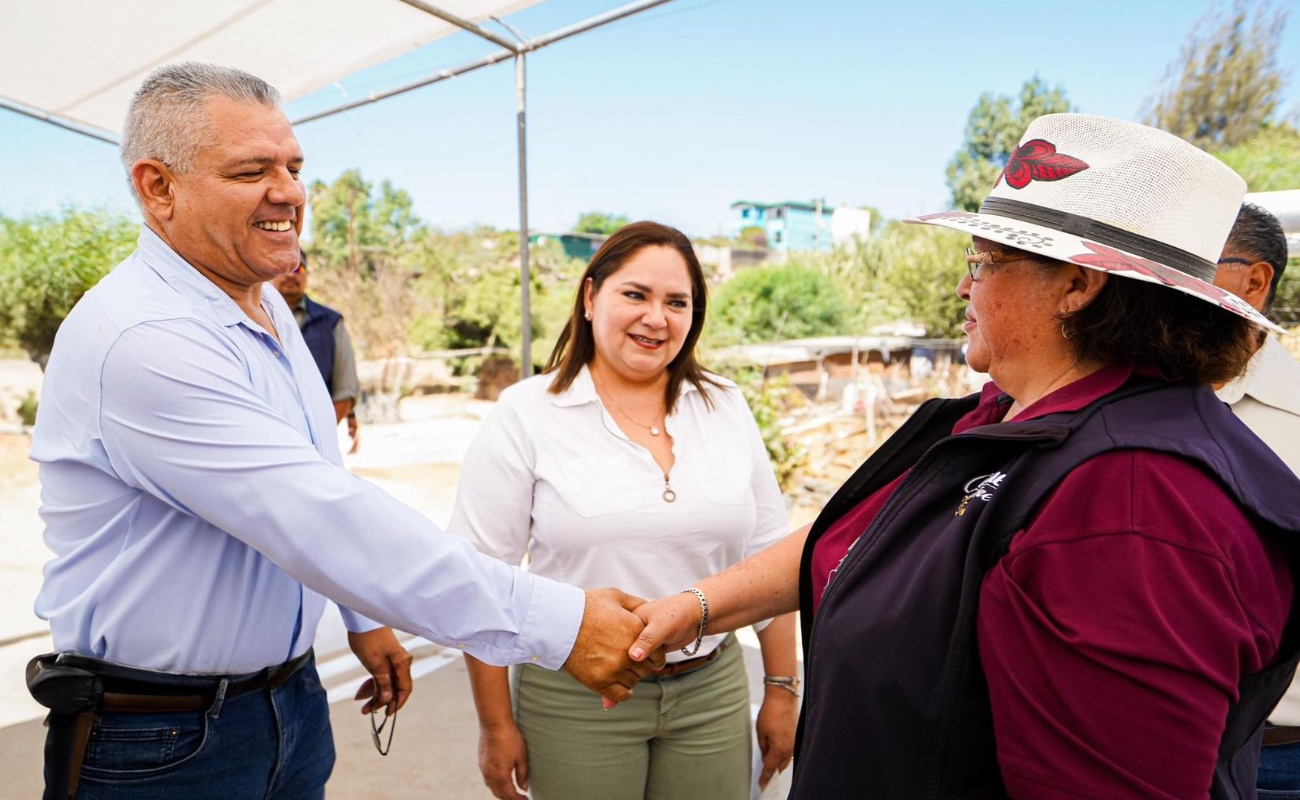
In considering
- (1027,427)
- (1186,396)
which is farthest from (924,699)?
(1186,396)

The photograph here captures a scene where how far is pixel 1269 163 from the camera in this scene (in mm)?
15648

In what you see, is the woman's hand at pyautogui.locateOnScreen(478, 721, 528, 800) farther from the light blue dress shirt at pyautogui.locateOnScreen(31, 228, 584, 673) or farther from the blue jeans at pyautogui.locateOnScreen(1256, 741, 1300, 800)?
the blue jeans at pyautogui.locateOnScreen(1256, 741, 1300, 800)

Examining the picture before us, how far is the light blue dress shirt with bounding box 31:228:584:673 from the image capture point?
1.44 m

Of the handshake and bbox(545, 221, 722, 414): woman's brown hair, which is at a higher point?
bbox(545, 221, 722, 414): woman's brown hair

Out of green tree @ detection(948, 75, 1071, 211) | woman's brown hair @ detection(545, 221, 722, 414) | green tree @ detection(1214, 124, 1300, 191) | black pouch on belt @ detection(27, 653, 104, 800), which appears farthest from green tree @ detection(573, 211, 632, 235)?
black pouch on belt @ detection(27, 653, 104, 800)

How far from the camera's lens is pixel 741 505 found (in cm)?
211

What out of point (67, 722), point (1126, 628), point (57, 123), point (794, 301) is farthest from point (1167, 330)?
point (794, 301)

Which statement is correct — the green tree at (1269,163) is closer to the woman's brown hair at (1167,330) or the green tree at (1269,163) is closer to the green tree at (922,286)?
the green tree at (922,286)

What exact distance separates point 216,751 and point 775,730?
1.29m

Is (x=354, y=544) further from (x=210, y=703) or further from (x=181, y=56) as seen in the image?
(x=181, y=56)

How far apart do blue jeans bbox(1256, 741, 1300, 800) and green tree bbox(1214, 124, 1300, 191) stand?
1315 centimetres

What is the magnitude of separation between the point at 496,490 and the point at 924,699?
1150 millimetres

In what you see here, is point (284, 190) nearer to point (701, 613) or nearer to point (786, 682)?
point (701, 613)

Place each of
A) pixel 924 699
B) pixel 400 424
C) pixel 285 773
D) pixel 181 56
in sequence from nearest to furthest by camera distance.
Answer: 1. pixel 924 699
2. pixel 285 773
3. pixel 181 56
4. pixel 400 424
